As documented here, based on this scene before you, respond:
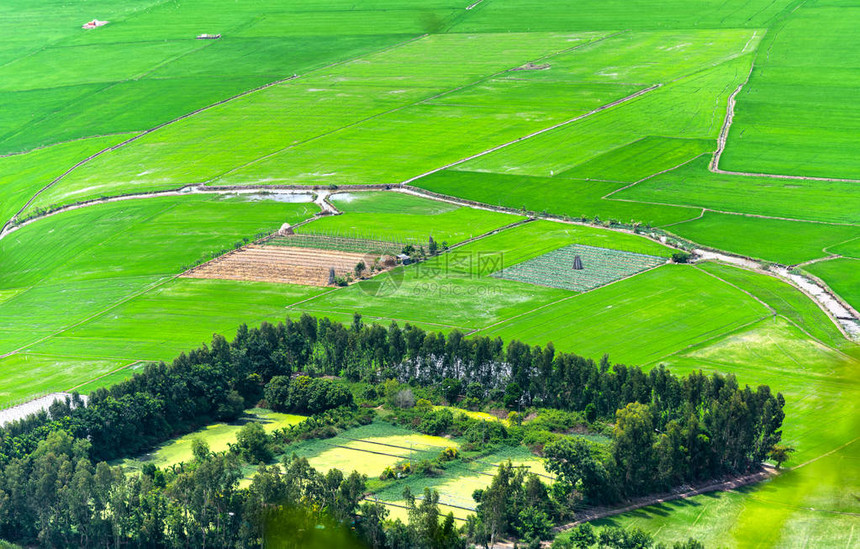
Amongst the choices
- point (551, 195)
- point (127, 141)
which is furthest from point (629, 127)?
point (127, 141)

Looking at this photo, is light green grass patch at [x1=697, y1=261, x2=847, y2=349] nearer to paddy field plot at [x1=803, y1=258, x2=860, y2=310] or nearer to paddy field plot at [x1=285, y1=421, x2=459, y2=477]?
paddy field plot at [x1=803, y1=258, x2=860, y2=310]

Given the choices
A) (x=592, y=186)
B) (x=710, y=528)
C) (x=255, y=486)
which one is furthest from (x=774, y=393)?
(x=592, y=186)

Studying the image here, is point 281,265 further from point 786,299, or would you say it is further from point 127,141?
point 127,141

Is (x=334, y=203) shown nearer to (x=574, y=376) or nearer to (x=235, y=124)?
(x=235, y=124)

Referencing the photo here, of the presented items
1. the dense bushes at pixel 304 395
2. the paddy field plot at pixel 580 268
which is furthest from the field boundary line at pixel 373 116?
the dense bushes at pixel 304 395

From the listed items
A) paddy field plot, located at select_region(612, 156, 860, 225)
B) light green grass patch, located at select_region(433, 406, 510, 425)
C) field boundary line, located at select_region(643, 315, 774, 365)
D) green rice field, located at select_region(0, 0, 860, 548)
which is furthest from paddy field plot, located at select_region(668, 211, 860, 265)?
light green grass patch, located at select_region(433, 406, 510, 425)

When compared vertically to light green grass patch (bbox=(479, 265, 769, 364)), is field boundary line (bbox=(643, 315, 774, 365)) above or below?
below
